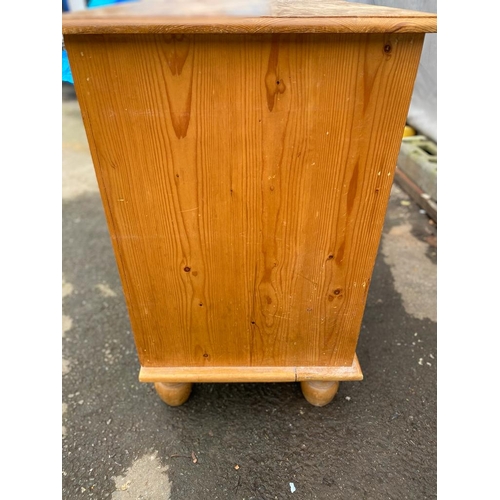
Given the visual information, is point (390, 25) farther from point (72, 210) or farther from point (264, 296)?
point (72, 210)

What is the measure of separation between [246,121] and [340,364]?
0.78 meters

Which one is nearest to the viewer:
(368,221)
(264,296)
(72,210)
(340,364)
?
(368,221)

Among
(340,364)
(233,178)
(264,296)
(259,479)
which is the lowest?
(259,479)

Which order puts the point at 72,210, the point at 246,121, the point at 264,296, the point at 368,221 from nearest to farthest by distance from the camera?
the point at 246,121
the point at 368,221
the point at 264,296
the point at 72,210

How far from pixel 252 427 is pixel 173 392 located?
0.28 metres

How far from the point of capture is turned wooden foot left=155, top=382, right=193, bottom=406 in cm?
130

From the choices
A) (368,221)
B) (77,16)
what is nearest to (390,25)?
(368,221)

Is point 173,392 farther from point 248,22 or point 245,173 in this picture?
point 248,22

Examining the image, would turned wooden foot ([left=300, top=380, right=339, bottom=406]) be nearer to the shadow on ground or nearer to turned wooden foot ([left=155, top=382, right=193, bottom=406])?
the shadow on ground

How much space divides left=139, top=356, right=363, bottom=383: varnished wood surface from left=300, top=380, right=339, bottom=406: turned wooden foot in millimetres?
84

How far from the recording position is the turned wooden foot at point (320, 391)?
1.30m

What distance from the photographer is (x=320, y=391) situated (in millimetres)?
1303

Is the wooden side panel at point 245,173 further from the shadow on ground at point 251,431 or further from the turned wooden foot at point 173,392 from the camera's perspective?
the shadow on ground at point 251,431

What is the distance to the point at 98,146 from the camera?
2.88ft
